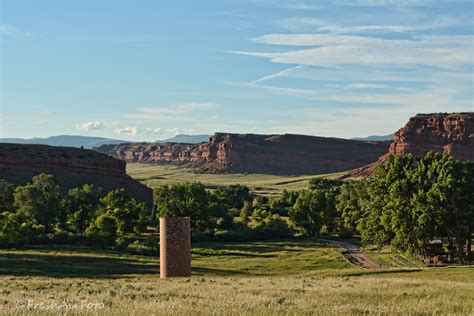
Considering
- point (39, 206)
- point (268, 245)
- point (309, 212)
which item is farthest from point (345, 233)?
point (39, 206)

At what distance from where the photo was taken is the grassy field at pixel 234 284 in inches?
666

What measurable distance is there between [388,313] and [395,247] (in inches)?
1547

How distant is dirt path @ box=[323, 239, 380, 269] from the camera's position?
189 feet

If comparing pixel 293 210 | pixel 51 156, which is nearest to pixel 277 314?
pixel 293 210

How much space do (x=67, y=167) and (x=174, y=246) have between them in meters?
103

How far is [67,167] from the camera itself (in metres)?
135

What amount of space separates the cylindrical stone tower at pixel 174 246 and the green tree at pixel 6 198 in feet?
193

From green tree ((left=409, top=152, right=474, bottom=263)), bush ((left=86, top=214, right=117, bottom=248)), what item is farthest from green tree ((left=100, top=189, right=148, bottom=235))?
green tree ((left=409, top=152, right=474, bottom=263))

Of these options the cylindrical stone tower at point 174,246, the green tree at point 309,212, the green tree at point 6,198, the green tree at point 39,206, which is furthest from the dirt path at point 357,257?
the green tree at point 6,198

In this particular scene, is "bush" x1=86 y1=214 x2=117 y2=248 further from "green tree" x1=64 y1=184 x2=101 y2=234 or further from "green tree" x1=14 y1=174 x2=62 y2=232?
"green tree" x1=14 y1=174 x2=62 y2=232

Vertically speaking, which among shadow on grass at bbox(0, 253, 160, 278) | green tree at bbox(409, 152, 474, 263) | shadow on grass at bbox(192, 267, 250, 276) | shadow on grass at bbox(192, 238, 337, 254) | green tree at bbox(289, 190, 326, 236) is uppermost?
green tree at bbox(409, 152, 474, 263)

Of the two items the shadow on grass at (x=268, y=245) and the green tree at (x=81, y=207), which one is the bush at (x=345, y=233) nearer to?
the shadow on grass at (x=268, y=245)

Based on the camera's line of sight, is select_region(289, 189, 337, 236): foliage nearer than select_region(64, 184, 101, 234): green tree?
No

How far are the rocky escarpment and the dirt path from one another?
214ft
